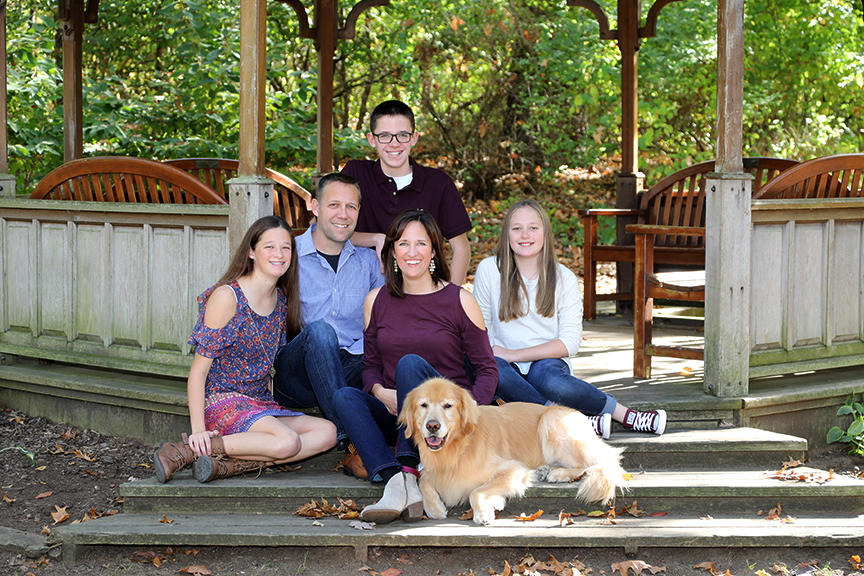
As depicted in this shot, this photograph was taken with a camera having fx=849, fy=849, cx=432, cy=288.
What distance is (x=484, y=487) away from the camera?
152 inches

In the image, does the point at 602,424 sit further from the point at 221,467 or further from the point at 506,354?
the point at 221,467

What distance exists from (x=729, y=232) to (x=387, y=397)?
2307mm

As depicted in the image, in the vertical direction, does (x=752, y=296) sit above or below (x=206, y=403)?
above

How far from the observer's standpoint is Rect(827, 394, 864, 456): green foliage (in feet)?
17.5

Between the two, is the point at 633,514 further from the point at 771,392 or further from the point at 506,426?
the point at 771,392

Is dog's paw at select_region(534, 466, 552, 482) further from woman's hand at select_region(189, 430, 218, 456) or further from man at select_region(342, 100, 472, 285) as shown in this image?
woman's hand at select_region(189, 430, 218, 456)

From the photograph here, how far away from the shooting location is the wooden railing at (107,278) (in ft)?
17.1

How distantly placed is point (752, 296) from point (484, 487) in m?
2.36

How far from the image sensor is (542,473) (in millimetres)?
4184

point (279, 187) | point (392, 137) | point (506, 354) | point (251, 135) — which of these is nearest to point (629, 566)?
point (506, 354)

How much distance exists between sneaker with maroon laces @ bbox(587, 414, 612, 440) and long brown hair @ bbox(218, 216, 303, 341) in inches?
64.4

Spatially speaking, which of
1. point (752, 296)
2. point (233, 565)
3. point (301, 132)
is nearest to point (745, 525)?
point (752, 296)

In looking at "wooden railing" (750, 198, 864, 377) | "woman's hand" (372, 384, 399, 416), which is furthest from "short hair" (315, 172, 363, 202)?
"wooden railing" (750, 198, 864, 377)

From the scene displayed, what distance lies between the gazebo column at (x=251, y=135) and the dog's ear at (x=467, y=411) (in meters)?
1.84
